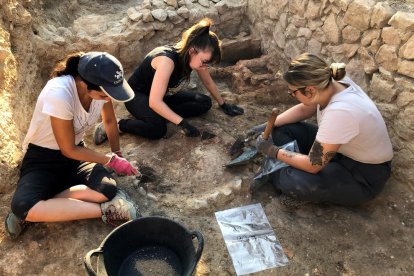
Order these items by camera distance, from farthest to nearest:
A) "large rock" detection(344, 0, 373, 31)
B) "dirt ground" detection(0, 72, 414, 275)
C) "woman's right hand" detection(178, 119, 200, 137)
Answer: "woman's right hand" detection(178, 119, 200, 137)
"large rock" detection(344, 0, 373, 31)
"dirt ground" detection(0, 72, 414, 275)

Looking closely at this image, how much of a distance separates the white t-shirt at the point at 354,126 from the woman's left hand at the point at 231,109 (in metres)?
1.29

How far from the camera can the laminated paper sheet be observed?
Answer: 240cm

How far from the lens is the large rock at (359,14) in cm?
292

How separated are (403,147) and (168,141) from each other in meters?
1.92

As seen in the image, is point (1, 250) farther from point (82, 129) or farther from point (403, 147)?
point (403, 147)

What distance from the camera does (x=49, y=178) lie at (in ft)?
8.14

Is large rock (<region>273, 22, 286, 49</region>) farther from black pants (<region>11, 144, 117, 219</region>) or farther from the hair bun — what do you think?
black pants (<region>11, 144, 117, 219</region>)

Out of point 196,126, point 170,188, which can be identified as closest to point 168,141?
point 196,126

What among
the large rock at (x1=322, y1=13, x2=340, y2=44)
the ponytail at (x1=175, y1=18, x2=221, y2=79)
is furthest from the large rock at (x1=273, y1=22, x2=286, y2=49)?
the ponytail at (x1=175, y1=18, x2=221, y2=79)

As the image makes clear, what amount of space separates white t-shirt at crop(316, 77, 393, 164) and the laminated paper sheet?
2.45ft

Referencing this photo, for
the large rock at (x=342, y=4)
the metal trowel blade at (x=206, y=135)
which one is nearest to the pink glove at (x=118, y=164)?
the metal trowel blade at (x=206, y=135)

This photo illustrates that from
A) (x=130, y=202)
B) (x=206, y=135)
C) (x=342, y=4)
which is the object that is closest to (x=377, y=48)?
(x=342, y=4)

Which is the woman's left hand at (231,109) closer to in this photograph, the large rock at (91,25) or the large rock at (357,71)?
the large rock at (357,71)

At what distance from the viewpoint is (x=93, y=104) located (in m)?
2.53
